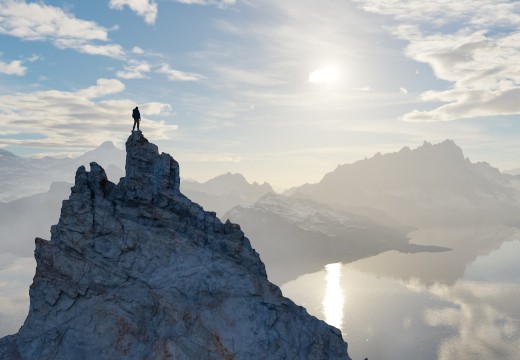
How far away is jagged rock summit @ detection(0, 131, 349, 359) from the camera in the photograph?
47.1 m

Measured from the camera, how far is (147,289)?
5016cm

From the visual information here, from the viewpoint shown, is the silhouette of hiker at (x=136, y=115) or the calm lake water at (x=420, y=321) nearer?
the silhouette of hiker at (x=136, y=115)

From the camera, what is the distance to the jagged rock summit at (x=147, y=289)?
47.1m

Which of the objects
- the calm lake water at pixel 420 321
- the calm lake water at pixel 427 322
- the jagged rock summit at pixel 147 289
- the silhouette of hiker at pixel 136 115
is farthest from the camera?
the calm lake water at pixel 420 321

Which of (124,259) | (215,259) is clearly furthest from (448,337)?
(124,259)

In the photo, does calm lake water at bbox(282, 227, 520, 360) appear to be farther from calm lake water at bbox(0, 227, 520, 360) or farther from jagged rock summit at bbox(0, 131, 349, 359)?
jagged rock summit at bbox(0, 131, 349, 359)

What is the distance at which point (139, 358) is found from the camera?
149ft

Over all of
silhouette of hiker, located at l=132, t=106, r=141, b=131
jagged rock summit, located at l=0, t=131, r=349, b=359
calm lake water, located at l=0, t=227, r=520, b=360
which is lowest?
calm lake water, located at l=0, t=227, r=520, b=360

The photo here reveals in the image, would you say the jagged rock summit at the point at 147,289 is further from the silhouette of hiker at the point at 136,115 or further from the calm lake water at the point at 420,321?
the calm lake water at the point at 420,321

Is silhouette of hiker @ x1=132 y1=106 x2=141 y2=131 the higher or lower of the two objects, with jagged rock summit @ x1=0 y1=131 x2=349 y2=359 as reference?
higher

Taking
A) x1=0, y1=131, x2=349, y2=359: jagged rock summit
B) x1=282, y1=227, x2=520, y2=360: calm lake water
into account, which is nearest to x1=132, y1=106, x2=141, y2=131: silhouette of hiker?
x1=0, y1=131, x2=349, y2=359: jagged rock summit

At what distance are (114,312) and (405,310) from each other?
151982 mm

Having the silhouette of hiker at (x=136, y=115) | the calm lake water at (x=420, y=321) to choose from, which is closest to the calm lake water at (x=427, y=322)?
the calm lake water at (x=420, y=321)

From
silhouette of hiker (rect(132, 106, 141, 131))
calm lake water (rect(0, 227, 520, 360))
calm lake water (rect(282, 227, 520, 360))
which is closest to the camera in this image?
silhouette of hiker (rect(132, 106, 141, 131))
